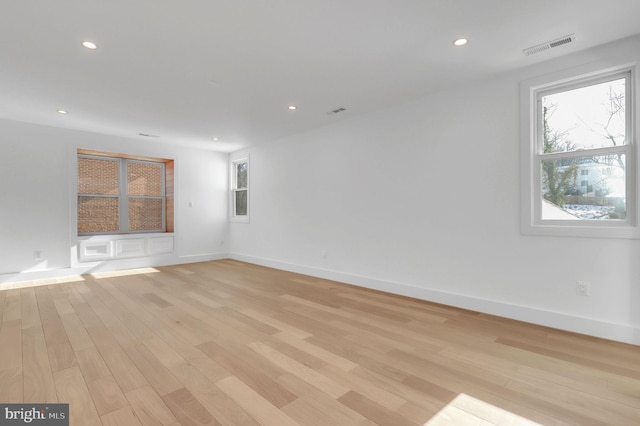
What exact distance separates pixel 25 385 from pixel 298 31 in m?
3.12

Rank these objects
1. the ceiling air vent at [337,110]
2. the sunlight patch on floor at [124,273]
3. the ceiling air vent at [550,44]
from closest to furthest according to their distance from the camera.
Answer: the ceiling air vent at [550,44] → the ceiling air vent at [337,110] → the sunlight patch on floor at [124,273]

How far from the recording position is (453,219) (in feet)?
11.8

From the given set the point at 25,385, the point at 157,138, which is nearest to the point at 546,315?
the point at 25,385

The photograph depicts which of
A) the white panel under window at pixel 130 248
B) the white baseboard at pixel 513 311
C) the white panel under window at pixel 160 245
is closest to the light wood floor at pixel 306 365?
the white baseboard at pixel 513 311

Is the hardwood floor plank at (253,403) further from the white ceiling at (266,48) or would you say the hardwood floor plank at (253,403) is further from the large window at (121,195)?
the large window at (121,195)

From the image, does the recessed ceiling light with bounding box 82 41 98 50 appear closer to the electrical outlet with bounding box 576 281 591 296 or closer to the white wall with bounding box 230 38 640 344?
the white wall with bounding box 230 38 640 344

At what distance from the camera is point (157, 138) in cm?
605

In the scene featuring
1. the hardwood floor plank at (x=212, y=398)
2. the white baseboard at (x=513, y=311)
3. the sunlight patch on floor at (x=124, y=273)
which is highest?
the white baseboard at (x=513, y=311)

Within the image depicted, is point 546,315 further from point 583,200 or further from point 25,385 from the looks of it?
point 25,385

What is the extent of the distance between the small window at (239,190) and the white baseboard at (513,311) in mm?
3189

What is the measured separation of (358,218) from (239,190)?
371 centimetres

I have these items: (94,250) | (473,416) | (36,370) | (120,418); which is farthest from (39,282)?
(473,416)
